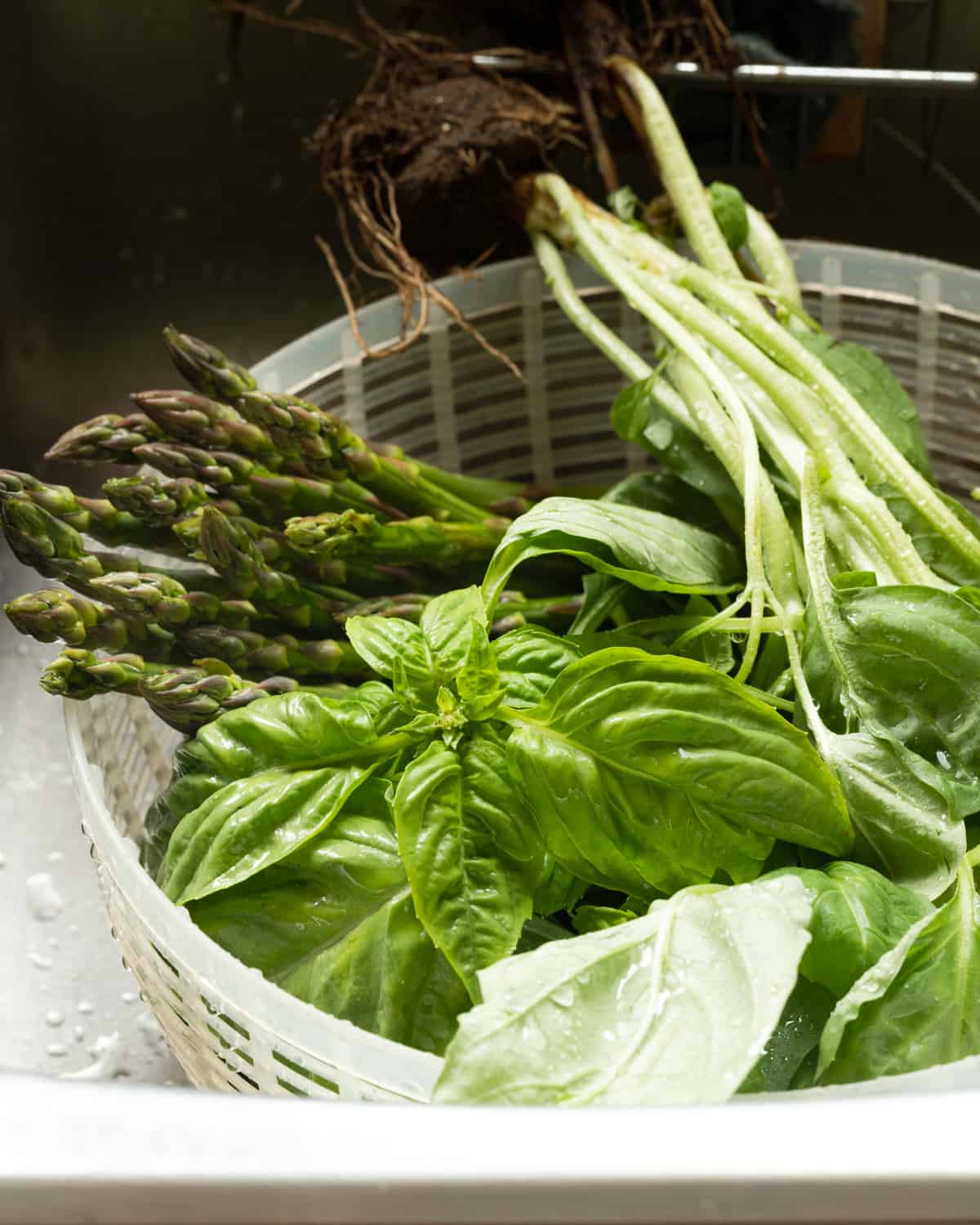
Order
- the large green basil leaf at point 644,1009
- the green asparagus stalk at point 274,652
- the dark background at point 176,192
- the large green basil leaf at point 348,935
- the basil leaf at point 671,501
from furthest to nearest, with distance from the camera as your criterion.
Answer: the dark background at point 176,192
the basil leaf at point 671,501
the green asparagus stalk at point 274,652
the large green basil leaf at point 348,935
the large green basil leaf at point 644,1009

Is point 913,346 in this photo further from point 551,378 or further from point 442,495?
point 442,495

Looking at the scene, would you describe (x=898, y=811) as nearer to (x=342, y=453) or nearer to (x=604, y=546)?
(x=604, y=546)

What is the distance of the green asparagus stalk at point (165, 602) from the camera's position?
58cm

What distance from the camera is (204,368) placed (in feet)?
2.09

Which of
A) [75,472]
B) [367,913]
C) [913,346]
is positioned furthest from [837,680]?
[75,472]

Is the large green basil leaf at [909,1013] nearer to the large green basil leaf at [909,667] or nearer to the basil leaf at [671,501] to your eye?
the large green basil leaf at [909,667]

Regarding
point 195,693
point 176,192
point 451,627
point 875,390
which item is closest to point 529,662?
point 451,627

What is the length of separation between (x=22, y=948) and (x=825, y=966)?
47 centimetres

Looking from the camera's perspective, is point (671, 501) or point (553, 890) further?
point (671, 501)

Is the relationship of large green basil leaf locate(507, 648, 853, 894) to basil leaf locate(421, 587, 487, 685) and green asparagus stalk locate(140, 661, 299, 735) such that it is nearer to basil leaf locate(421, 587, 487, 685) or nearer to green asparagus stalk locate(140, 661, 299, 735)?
basil leaf locate(421, 587, 487, 685)

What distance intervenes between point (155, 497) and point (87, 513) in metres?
0.04

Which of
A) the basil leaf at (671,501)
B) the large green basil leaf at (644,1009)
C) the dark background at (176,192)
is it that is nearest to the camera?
the large green basil leaf at (644,1009)

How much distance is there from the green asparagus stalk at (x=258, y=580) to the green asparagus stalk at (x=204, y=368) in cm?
8

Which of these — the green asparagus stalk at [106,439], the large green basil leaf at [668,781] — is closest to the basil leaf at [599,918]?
the large green basil leaf at [668,781]
